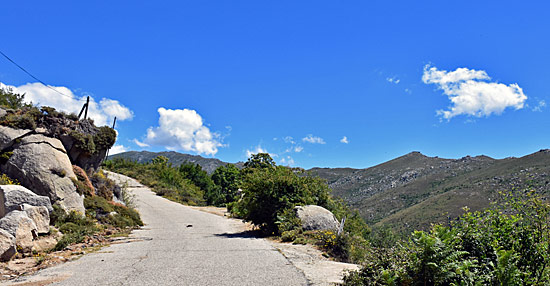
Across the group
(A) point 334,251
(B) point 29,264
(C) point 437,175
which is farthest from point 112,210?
(C) point 437,175

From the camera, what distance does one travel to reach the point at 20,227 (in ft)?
31.0

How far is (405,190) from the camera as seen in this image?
11106 cm

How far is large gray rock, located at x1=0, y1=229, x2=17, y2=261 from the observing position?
8.23 m

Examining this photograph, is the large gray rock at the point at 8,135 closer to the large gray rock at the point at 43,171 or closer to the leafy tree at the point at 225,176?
the large gray rock at the point at 43,171

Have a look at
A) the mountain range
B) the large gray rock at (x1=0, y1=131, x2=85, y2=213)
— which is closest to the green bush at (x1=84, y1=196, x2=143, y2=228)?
the large gray rock at (x1=0, y1=131, x2=85, y2=213)

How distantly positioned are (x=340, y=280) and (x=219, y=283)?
238 cm

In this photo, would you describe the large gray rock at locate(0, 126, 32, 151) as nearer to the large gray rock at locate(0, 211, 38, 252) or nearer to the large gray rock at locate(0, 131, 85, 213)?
the large gray rock at locate(0, 131, 85, 213)

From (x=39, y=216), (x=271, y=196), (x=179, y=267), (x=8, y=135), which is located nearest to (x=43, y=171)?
(x=8, y=135)

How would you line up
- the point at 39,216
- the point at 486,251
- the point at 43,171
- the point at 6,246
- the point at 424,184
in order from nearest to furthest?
the point at 486,251 < the point at 6,246 < the point at 39,216 < the point at 43,171 < the point at 424,184

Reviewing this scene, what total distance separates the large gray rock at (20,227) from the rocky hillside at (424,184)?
40.7 m

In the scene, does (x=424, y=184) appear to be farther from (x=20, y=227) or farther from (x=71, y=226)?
(x=20, y=227)

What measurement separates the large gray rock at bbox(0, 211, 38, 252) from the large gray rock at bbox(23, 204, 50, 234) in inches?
24.1

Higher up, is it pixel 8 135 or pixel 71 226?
pixel 8 135

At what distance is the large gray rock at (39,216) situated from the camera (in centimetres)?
1055
